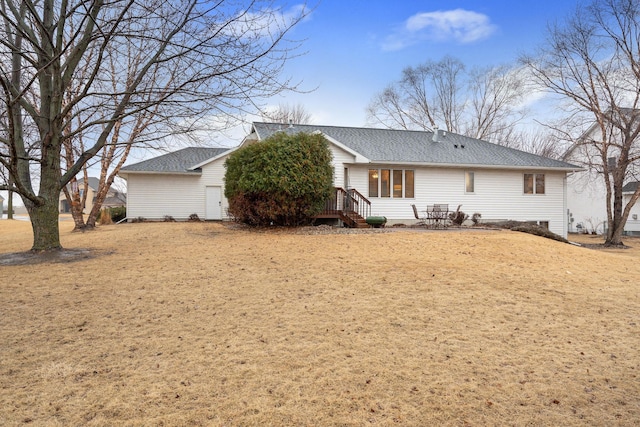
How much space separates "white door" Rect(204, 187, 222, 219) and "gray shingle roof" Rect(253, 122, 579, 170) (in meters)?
4.80

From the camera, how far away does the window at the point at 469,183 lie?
19.2 metres

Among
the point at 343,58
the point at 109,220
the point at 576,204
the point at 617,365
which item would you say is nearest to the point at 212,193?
the point at 109,220

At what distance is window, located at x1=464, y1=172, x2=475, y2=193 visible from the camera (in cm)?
1923

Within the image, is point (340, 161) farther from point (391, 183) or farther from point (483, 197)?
point (483, 197)

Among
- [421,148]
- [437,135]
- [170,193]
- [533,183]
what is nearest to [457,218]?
[421,148]

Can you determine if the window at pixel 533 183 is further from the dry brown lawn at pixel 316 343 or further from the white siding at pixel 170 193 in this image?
the white siding at pixel 170 193

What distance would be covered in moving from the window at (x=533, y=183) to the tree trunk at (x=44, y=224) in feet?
65.5

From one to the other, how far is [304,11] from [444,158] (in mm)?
13247

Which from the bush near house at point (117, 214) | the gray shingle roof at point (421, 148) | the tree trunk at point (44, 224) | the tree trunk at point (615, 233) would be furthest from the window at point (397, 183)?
the bush near house at point (117, 214)

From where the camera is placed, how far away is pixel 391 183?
18.3m

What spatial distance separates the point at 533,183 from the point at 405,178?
707cm

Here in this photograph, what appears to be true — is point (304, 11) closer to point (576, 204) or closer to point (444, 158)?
point (444, 158)

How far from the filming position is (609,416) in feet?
9.52

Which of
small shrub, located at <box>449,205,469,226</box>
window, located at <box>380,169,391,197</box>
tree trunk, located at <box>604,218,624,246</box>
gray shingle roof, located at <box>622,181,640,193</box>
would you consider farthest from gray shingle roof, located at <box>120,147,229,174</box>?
gray shingle roof, located at <box>622,181,640,193</box>
